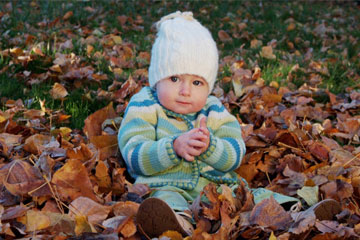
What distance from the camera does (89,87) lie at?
3490mm

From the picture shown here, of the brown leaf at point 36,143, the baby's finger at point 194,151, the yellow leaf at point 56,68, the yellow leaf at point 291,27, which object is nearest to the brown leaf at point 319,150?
the baby's finger at point 194,151

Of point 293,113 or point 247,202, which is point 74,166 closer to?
point 247,202

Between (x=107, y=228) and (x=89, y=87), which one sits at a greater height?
(x=107, y=228)

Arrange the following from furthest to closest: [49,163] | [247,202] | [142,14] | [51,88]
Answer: [142,14], [51,88], [49,163], [247,202]

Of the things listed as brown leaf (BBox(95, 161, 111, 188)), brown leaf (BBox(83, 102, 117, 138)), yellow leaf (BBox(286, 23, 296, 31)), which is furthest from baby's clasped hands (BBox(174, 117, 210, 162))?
yellow leaf (BBox(286, 23, 296, 31))

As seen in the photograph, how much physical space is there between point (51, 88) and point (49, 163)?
1495 millimetres

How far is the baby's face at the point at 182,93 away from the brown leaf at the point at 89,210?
70 cm

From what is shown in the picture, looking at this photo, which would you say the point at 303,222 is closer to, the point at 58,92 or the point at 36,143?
the point at 36,143

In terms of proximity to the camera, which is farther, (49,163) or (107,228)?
(49,163)

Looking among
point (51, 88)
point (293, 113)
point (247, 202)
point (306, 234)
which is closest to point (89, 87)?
point (51, 88)

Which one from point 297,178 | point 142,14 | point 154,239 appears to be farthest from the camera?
point 142,14

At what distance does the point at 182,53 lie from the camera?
2277 millimetres

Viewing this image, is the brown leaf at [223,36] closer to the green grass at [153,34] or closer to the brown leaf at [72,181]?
the green grass at [153,34]

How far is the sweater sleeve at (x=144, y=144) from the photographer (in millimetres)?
2145
